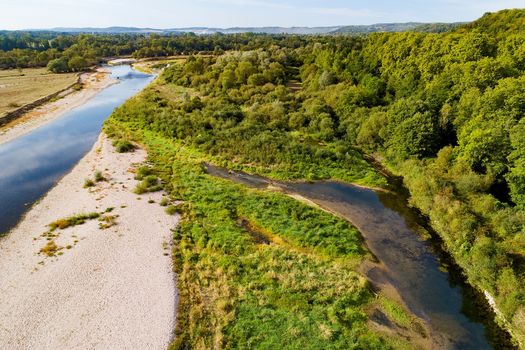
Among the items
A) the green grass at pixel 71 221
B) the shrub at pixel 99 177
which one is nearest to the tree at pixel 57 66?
the shrub at pixel 99 177

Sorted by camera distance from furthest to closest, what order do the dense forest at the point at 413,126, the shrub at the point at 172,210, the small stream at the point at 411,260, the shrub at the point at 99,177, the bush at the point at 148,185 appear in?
the shrub at the point at 99,177 < the bush at the point at 148,185 < the shrub at the point at 172,210 < the dense forest at the point at 413,126 < the small stream at the point at 411,260

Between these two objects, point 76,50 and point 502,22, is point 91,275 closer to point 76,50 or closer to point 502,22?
point 502,22

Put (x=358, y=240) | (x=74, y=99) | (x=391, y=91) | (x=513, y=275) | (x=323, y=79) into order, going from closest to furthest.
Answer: (x=513, y=275) → (x=358, y=240) → (x=391, y=91) → (x=323, y=79) → (x=74, y=99)

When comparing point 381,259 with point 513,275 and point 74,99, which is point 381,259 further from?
point 74,99

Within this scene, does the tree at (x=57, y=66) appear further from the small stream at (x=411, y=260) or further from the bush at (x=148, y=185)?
the small stream at (x=411, y=260)

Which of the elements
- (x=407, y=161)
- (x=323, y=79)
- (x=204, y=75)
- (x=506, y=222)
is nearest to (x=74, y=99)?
(x=204, y=75)
